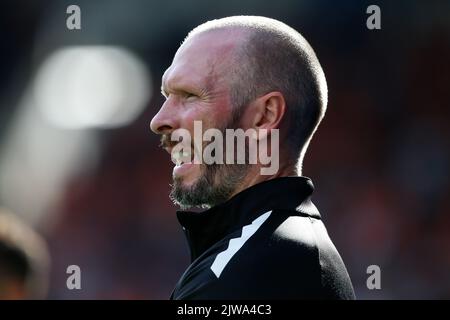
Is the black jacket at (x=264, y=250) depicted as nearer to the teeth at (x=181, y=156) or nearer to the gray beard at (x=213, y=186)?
the gray beard at (x=213, y=186)

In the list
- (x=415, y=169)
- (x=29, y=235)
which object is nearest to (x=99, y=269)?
(x=415, y=169)

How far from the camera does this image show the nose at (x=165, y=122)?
8.63 feet

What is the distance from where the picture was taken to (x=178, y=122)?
2645 mm

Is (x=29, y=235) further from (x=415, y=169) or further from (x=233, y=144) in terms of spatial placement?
(x=415, y=169)

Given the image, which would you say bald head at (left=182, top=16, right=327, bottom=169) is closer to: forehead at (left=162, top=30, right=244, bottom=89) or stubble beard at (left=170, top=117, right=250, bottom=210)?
forehead at (left=162, top=30, right=244, bottom=89)

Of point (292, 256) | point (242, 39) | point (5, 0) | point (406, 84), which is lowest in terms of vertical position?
point (292, 256)

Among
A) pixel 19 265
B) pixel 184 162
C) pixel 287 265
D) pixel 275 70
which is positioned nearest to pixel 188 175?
pixel 184 162

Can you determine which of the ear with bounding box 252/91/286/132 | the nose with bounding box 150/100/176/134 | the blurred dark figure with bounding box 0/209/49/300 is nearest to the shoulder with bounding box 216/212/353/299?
the ear with bounding box 252/91/286/132

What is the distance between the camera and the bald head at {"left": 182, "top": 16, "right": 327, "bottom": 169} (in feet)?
8.63

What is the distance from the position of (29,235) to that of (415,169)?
18.1 ft

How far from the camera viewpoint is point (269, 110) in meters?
2.62

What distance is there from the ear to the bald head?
0.06 feet

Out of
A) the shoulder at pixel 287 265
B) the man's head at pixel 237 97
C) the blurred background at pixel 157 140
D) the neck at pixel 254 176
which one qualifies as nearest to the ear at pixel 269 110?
the man's head at pixel 237 97

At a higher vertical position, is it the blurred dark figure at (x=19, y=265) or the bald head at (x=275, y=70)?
the bald head at (x=275, y=70)
